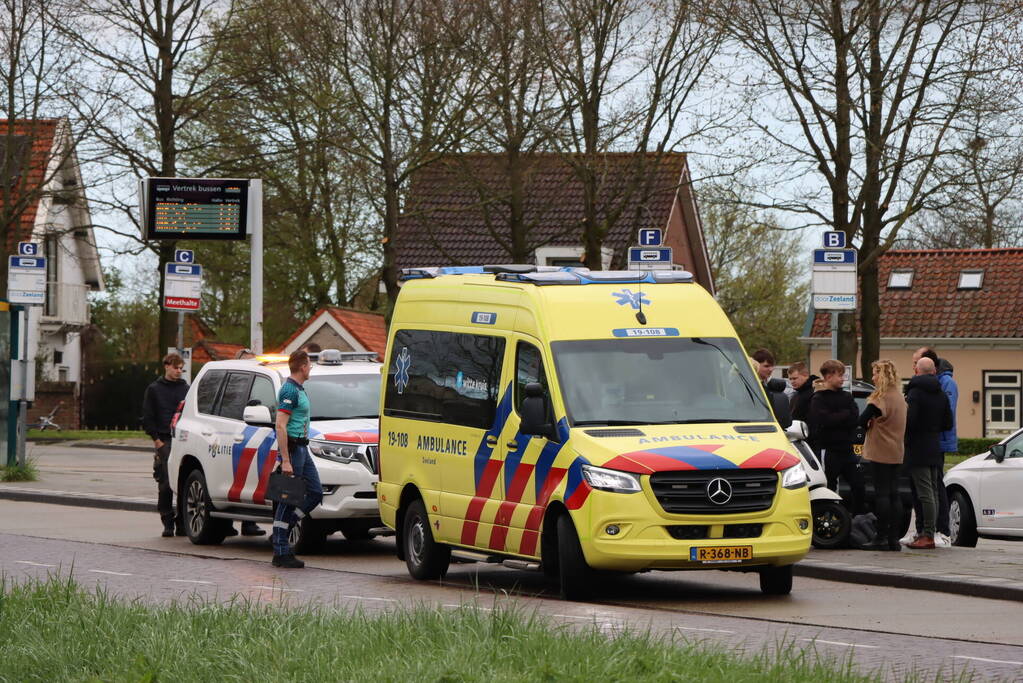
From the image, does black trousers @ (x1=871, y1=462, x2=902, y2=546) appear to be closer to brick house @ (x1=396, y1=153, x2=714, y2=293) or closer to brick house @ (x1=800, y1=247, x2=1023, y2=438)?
brick house @ (x1=396, y1=153, x2=714, y2=293)

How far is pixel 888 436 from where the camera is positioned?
53.0ft

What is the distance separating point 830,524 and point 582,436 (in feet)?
15.4

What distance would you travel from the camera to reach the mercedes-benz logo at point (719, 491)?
12359 millimetres

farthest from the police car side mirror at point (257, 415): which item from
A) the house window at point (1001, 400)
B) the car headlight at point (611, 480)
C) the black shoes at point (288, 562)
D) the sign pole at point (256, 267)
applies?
the house window at point (1001, 400)

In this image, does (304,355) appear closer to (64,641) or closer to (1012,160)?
(64,641)

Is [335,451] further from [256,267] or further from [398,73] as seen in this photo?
[398,73]

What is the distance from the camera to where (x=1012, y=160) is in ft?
94.0

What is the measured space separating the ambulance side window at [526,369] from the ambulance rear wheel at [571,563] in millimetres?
1119

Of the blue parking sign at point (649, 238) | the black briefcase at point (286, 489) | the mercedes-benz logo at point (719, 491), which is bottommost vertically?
the black briefcase at point (286, 489)

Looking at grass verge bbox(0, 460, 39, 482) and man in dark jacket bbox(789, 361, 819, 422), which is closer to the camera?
man in dark jacket bbox(789, 361, 819, 422)

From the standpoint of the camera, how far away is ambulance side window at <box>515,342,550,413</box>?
13203 millimetres

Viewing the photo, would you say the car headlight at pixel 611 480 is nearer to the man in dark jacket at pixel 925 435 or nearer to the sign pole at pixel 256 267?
the man in dark jacket at pixel 925 435

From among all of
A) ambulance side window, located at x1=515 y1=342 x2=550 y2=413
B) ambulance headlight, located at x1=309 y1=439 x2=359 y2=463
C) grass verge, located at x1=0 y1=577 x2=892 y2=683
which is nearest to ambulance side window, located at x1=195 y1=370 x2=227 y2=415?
ambulance headlight, located at x1=309 y1=439 x2=359 y2=463

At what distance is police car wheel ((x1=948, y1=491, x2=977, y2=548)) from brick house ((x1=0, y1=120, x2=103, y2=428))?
1446 centimetres
